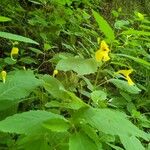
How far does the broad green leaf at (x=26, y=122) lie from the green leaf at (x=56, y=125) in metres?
0.03

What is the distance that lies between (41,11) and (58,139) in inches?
88.3

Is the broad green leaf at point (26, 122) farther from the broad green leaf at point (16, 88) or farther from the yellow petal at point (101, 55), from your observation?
the yellow petal at point (101, 55)

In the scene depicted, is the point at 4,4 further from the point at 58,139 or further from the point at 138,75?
the point at 58,139

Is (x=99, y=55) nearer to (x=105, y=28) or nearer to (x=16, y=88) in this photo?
(x=105, y=28)

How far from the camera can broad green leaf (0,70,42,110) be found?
1.19m

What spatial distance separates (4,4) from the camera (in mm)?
3096

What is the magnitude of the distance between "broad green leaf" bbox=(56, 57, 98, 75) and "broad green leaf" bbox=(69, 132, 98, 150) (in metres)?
0.32

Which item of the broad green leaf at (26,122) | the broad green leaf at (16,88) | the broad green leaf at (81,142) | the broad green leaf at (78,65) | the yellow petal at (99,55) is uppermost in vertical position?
the yellow petal at (99,55)

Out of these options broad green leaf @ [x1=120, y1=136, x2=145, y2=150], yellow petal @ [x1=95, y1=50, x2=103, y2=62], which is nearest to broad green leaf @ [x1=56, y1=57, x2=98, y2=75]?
yellow petal @ [x1=95, y1=50, x2=103, y2=62]

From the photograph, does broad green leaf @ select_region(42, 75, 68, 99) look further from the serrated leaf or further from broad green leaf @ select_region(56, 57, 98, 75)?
the serrated leaf

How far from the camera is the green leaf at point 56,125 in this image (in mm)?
920

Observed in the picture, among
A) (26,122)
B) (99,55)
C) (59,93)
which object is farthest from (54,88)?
(26,122)

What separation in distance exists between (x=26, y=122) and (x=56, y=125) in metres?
0.08

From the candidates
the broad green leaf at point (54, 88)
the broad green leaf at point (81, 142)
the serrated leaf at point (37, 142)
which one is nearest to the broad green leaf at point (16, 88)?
the broad green leaf at point (54, 88)
